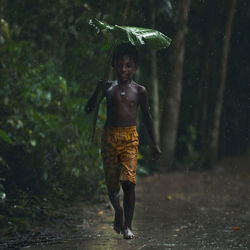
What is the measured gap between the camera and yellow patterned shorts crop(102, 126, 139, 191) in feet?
19.4

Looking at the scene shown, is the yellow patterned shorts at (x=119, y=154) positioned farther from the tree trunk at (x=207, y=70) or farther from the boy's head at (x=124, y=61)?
the tree trunk at (x=207, y=70)

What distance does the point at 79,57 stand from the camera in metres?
9.82

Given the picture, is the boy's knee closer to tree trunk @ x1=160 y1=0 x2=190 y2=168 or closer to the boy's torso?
the boy's torso

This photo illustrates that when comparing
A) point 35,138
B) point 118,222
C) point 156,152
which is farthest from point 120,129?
point 35,138

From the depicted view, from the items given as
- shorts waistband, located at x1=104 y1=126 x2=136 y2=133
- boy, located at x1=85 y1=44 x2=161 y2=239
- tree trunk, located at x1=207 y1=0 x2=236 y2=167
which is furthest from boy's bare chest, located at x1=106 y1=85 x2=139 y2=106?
tree trunk, located at x1=207 y1=0 x2=236 y2=167

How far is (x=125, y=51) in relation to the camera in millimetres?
5875

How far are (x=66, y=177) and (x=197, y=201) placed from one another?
290cm

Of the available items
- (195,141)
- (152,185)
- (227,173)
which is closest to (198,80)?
(195,141)

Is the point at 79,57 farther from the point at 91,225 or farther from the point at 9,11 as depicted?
the point at 91,225

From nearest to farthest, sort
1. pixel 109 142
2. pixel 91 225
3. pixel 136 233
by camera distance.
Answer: pixel 109 142
pixel 136 233
pixel 91 225

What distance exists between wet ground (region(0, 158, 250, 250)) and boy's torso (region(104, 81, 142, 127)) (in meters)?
1.36

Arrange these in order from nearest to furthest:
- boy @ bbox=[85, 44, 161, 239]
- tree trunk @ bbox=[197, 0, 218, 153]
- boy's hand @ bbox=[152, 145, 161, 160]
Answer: boy @ bbox=[85, 44, 161, 239], boy's hand @ bbox=[152, 145, 161, 160], tree trunk @ bbox=[197, 0, 218, 153]

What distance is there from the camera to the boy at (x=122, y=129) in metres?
5.86

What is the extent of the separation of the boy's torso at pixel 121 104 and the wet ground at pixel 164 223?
4.45 feet
